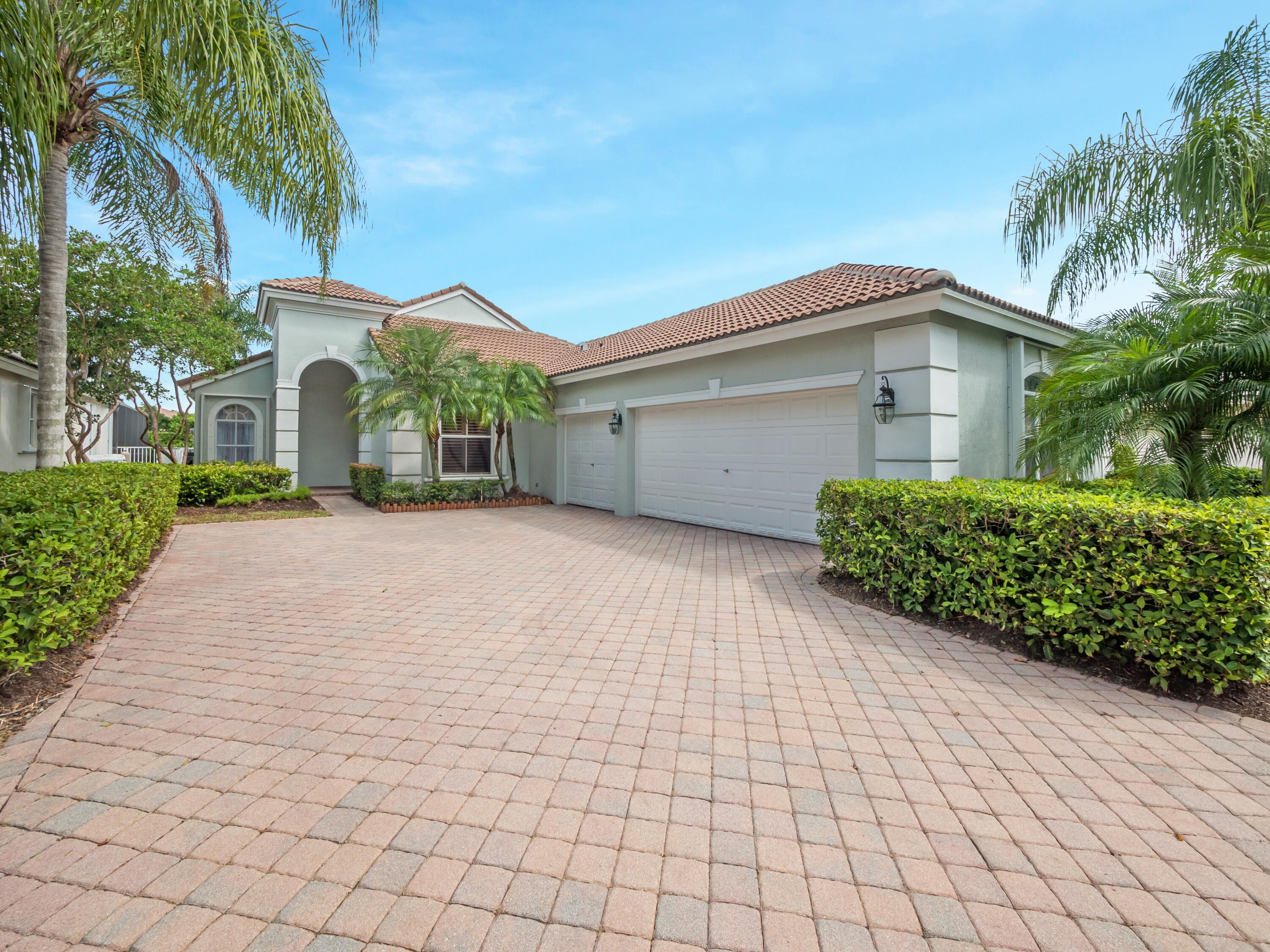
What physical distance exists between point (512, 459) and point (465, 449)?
1626 mm

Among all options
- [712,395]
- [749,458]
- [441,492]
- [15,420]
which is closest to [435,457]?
[441,492]

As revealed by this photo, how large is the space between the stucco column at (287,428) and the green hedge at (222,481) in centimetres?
70

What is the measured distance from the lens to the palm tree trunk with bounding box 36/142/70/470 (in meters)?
6.71

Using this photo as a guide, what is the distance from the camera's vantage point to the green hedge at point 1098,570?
11.2 feet

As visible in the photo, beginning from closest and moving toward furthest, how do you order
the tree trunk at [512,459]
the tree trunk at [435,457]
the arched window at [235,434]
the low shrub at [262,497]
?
the low shrub at [262,497] → the tree trunk at [435,457] → the tree trunk at [512,459] → the arched window at [235,434]

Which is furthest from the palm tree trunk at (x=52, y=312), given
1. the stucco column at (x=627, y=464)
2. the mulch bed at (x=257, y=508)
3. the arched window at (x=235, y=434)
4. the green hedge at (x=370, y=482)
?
the arched window at (x=235, y=434)

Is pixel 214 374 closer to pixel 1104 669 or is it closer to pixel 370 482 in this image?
pixel 370 482

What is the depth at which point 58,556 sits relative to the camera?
3.61m

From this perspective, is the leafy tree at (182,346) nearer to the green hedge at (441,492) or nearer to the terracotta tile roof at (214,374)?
the terracotta tile roof at (214,374)

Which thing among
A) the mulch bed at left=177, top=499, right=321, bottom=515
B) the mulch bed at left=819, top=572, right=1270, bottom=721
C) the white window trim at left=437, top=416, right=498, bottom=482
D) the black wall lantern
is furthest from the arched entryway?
the mulch bed at left=819, top=572, right=1270, bottom=721

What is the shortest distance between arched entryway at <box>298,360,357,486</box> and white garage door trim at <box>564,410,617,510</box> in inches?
300

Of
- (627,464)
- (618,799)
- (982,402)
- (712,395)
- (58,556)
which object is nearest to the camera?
(618,799)

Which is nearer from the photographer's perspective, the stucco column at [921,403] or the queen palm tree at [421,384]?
the stucco column at [921,403]

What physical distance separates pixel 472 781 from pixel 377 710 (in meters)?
1.03
